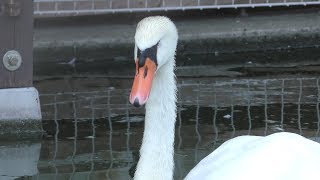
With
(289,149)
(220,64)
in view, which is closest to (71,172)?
(289,149)

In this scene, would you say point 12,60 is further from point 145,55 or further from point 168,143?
point 145,55

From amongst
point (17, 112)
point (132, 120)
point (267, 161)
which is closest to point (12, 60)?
point (17, 112)

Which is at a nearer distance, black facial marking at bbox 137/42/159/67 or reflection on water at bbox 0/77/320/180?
black facial marking at bbox 137/42/159/67

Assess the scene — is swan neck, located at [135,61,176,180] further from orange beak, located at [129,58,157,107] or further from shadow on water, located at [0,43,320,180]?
shadow on water, located at [0,43,320,180]

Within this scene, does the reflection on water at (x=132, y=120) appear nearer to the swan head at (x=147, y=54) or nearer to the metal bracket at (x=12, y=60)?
the metal bracket at (x=12, y=60)

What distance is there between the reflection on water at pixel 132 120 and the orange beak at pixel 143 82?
5.63ft

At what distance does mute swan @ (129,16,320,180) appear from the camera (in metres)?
3.50

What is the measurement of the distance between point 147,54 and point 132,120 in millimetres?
2718

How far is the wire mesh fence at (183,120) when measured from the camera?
17.7 ft

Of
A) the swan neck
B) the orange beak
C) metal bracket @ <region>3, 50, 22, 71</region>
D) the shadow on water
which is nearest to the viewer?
the orange beak

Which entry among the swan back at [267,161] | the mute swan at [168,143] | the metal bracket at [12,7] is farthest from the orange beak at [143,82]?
the metal bracket at [12,7]

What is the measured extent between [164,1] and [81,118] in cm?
234

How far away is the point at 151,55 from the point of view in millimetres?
3498

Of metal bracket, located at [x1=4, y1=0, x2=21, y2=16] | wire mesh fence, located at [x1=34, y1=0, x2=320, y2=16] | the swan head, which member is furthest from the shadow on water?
the swan head
